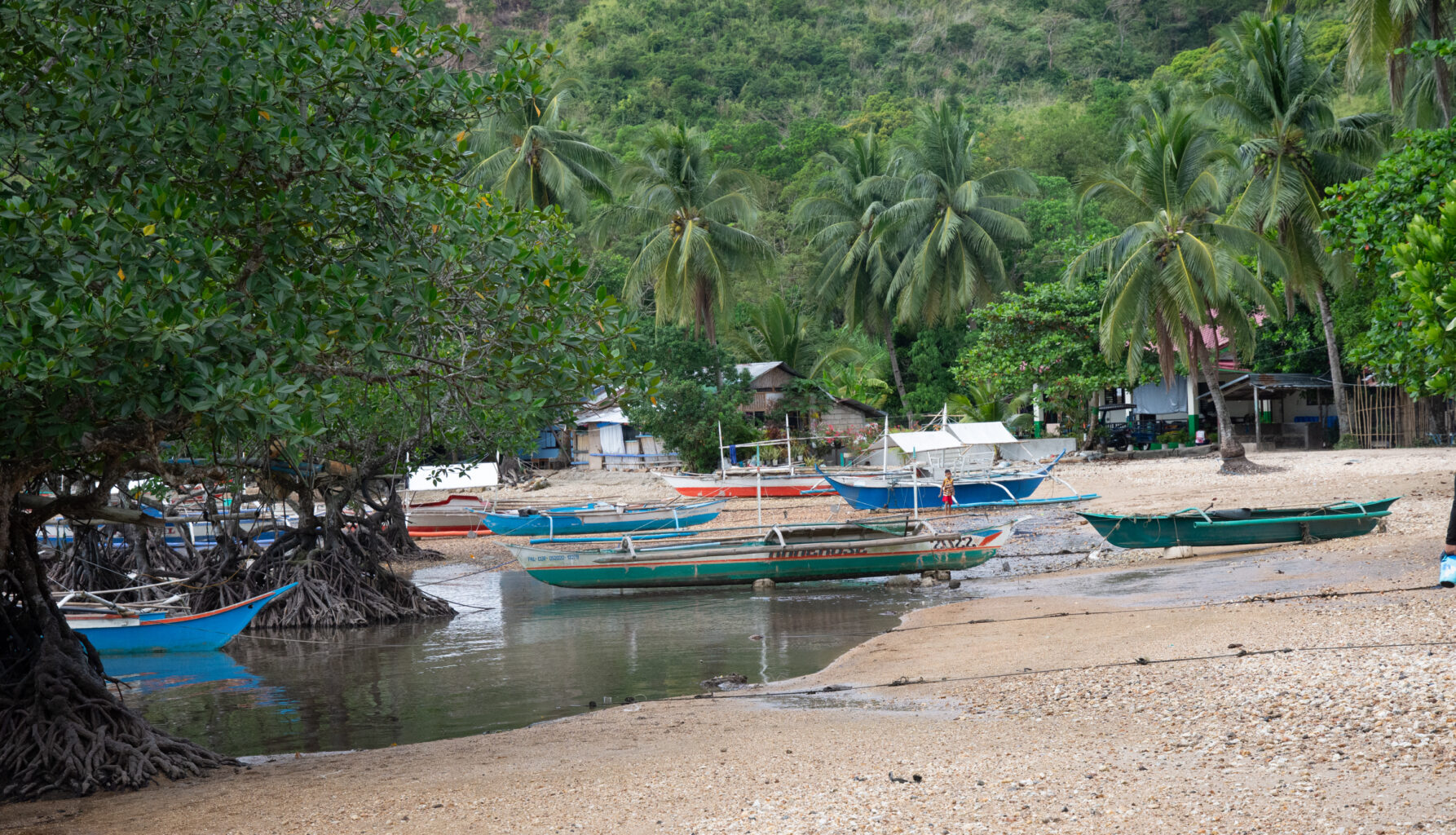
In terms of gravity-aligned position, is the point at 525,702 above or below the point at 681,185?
below

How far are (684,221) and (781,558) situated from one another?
22.0m

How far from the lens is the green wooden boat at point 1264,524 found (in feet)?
55.0

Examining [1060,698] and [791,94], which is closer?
[1060,698]

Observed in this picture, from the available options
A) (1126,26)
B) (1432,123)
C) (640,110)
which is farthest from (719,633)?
(1126,26)

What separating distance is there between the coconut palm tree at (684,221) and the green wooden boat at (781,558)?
19.4m

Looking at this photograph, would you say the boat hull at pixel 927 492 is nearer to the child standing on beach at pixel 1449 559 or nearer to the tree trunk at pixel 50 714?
the child standing on beach at pixel 1449 559

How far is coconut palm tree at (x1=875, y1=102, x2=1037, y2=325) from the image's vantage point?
130 feet

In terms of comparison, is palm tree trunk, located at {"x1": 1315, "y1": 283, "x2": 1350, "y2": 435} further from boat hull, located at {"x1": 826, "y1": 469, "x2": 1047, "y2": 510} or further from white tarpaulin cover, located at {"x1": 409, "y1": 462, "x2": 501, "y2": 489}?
white tarpaulin cover, located at {"x1": 409, "y1": 462, "x2": 501, "y2": 489}

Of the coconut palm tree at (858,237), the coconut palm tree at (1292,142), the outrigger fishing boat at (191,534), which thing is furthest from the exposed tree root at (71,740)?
the coconut palm tree at (858,237)

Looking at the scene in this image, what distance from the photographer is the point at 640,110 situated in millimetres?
63750

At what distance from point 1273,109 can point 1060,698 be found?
2517 centimetres

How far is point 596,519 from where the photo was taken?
1093 inches

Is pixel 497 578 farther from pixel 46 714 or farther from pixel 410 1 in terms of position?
pixel 410 1

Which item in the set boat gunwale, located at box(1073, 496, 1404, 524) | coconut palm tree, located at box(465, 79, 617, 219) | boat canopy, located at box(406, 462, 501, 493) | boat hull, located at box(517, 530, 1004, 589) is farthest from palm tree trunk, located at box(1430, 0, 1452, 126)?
boat canopy, located at box(406, 462, 501, 493)
